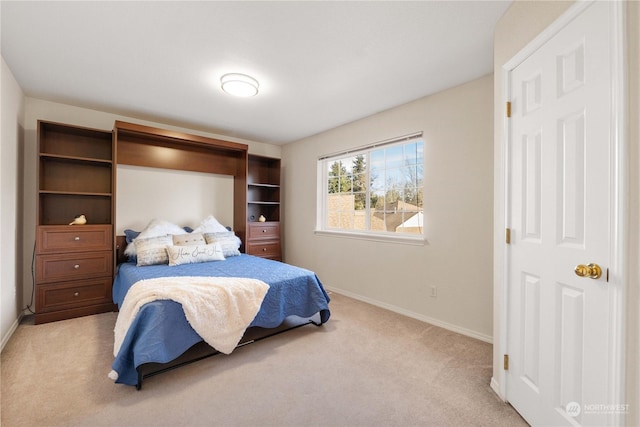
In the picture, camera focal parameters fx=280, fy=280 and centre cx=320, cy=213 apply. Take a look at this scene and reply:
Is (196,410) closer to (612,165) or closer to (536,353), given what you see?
(536,353)

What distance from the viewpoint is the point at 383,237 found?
352 centimetres

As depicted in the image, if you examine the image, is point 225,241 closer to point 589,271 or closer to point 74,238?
point 74,238

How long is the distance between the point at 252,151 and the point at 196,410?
4.09 meters

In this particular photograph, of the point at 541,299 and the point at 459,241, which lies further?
the point at 459,241

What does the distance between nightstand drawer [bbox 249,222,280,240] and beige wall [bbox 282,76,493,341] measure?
1389 millimetres

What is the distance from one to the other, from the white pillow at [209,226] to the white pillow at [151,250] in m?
0.64

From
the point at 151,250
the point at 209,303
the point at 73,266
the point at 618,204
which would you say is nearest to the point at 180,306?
the point at 209,303

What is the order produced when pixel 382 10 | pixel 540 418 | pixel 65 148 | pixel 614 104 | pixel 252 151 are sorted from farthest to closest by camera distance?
pixel 252 151
pixel 65 148
pixel 382 10
pixel 540 418
pixel 614 104

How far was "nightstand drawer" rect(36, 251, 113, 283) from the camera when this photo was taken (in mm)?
2906

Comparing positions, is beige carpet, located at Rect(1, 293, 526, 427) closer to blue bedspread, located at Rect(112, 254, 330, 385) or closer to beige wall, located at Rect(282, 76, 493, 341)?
blue bedspread, located at Rect(112, 254, 330, 385)

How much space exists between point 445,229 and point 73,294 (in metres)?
4.07

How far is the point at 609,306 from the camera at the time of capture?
113cm

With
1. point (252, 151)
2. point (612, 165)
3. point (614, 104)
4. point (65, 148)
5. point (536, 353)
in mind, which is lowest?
point (536, 353)

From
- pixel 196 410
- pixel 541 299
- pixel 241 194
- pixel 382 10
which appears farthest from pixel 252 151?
pixel 541 299
